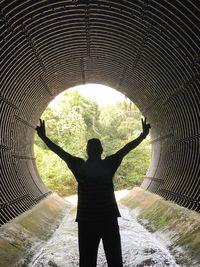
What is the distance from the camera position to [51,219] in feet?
53.1

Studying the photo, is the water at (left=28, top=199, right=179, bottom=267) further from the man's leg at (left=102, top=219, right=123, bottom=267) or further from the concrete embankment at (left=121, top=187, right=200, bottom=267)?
the man's leg at (left=102, top=219, right=123, bottom=267)

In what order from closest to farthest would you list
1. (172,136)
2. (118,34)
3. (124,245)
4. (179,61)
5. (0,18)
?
(0,18) → (124,245) → (179,61) → (118,34) → (172,136)

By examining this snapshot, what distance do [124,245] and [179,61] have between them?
481 cm

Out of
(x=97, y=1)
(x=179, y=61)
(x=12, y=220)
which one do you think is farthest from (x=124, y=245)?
(x=97, y=1)

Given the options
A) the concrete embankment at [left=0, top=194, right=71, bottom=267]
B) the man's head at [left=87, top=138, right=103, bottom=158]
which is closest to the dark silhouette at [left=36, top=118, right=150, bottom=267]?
the man's head at [left=87, top=138, right=103, bottom=158]

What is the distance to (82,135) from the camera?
140ft

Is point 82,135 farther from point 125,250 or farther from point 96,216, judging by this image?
point 96,216

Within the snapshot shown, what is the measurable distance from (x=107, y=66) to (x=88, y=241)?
1375 cm

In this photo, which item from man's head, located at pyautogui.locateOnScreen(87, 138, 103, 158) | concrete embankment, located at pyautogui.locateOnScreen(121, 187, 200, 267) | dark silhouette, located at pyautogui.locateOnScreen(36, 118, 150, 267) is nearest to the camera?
dark silhouette, located at pyautogui.locateOnScreen(36, 118, 150, 267)

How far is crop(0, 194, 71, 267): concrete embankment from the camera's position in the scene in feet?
31.2


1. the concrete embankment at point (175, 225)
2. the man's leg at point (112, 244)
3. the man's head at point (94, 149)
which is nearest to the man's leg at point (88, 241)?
the man's leg at point (112, 244)

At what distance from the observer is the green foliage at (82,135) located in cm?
3653

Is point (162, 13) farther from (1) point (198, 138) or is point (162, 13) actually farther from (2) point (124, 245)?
(2) point (124, 245)

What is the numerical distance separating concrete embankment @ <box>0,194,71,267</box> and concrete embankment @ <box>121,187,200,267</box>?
296 centimetres
